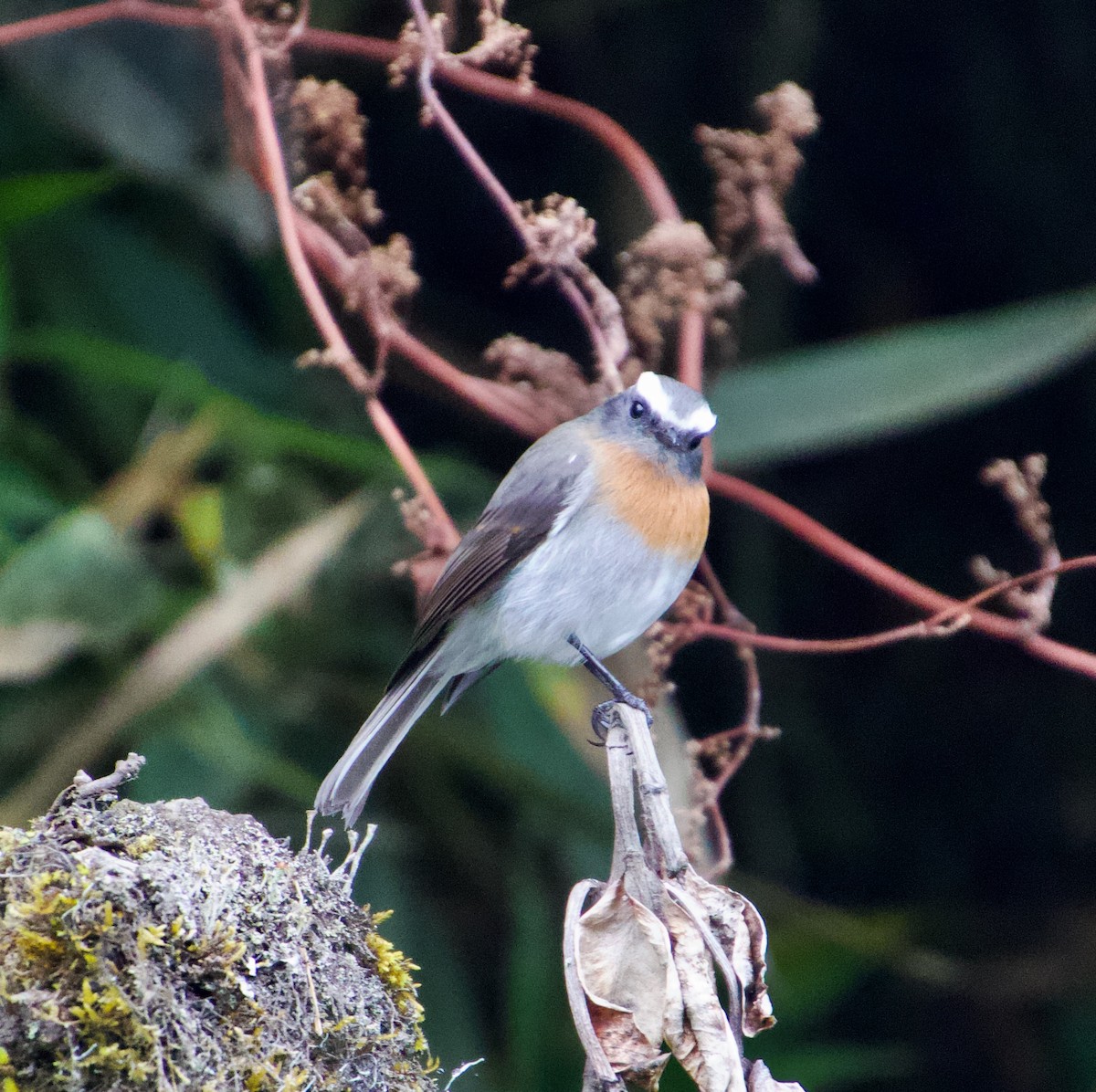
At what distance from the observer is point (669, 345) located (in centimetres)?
291

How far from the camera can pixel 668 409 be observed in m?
2.32

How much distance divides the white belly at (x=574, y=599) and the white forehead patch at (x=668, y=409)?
0.66 ft

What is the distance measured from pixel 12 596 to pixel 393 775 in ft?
3.59

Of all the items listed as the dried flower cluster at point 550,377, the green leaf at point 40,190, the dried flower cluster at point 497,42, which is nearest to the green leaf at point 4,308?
the green leaf at point 40,190

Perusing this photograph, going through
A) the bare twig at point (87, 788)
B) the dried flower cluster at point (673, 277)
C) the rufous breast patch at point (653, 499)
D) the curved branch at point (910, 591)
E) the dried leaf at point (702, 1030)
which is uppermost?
the dried flower cluster at point (673, 277)

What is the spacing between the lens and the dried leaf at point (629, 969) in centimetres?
133

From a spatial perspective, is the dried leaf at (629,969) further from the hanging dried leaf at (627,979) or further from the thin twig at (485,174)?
the thin twig at (485,174)

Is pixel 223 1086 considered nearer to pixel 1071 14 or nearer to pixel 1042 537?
pixel 1042 537

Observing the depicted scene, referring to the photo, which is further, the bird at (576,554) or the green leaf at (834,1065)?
the green leaf at (834,1065)

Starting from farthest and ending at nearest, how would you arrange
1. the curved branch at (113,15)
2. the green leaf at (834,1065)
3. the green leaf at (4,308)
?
the green leaf at (834,1065), the green leaf at (4,308), the curved branch at (113,15)

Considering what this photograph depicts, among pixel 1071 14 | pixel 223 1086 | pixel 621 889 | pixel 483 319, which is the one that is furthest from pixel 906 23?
pixel 223 1086

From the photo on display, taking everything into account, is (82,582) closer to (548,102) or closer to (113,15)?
(113,15)

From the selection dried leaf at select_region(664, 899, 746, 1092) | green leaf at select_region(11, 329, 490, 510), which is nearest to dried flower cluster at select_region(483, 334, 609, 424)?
green leaf at select_region(11, 329, 490, 510)

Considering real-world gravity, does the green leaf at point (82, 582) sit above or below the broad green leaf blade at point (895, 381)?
below
